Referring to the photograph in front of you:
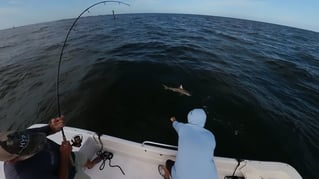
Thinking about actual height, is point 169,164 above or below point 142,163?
above

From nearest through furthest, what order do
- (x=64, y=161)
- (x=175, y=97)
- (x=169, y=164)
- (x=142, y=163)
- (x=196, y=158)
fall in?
(x=64, y=161) → (x=196, y=158) → (x=169, y=164) → (x=142, y=163) → (x=175, y=97)

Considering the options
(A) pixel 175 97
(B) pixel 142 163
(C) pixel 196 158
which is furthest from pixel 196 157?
(A) pixel 175 97

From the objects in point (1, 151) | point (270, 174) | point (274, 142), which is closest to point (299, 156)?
point (274, 142)

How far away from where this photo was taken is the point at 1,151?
183cm

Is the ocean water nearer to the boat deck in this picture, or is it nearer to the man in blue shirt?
the boat deck

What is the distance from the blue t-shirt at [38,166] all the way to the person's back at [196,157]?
148cm

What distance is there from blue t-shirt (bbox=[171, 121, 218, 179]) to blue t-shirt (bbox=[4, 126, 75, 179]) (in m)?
1.48

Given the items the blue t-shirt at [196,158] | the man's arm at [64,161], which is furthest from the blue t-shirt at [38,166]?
the blue t-shirt at [196,158]

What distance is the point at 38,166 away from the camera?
2125mm

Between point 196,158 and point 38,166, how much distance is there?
1779mm

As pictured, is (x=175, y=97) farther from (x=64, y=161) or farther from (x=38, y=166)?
(x=38, y=166)

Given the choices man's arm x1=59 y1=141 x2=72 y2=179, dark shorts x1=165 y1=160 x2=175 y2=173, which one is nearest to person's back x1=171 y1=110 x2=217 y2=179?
dark shorts x1=165 y1=160 x2=175 y2=173

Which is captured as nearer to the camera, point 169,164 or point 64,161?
point 64,161

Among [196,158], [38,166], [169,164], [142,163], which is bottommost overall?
[142,163]
